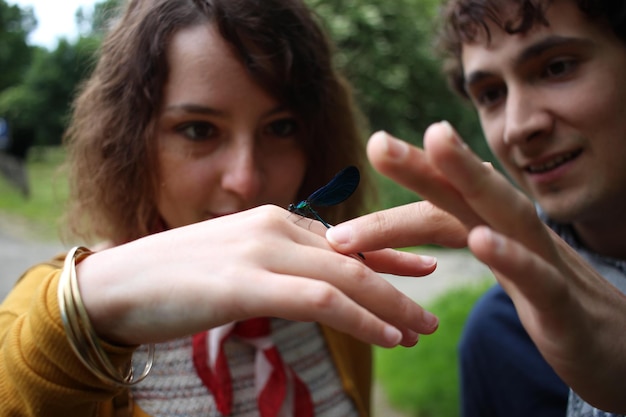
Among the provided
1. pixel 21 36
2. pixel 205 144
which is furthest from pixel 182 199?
pixel 21 36

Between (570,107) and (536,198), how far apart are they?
364 mm

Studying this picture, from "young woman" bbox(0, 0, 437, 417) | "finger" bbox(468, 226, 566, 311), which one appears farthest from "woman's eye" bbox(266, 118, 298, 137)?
"finger" bbox(468, 226, 566, 311)

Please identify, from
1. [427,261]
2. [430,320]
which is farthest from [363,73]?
[430,320]

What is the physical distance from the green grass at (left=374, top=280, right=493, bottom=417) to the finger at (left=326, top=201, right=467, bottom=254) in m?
3.31

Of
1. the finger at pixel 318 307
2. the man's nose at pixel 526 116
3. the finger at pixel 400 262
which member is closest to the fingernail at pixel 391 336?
the finger at pixel 318 307

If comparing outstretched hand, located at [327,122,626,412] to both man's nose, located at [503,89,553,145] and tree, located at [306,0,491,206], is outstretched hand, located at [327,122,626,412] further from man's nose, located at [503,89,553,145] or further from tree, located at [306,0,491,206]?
tree, located at [306,0,491,206]

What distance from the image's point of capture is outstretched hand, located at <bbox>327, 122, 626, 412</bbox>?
2.27ft

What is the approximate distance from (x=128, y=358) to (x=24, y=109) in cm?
476

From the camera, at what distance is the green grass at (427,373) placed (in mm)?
3900

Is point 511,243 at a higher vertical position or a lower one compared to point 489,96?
higher

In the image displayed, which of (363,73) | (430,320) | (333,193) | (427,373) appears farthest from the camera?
(363,73)

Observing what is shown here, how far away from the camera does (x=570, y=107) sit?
5.11 ft

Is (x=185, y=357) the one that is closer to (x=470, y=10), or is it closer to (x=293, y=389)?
(x=293, y=389)

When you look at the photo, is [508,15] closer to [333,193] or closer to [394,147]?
[333,193]
